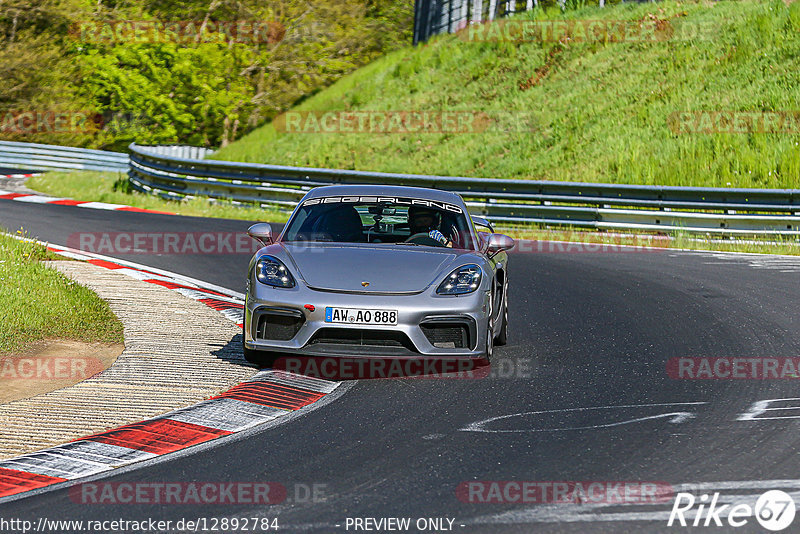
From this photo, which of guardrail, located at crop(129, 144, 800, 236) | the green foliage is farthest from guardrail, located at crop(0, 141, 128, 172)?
guardrail, located at crop(129, 144, 800, 236)

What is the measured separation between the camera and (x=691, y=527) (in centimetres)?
453

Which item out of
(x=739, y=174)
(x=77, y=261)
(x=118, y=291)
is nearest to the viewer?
(x=118, y=291)

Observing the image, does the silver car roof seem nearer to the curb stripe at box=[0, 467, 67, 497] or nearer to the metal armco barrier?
the curb stripe at box=[0, 467, 67, 497]

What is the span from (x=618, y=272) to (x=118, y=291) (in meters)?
6.50

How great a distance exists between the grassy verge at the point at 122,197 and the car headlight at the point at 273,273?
44.1 feet

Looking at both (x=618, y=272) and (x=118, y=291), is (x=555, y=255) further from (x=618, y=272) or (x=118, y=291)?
(x=118, y=291)

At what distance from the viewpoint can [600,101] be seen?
30.5 meters

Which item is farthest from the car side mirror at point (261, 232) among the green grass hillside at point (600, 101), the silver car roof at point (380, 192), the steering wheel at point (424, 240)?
the green grass hillside at point (600, 101)

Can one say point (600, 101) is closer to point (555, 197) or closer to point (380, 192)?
point (555, 197)

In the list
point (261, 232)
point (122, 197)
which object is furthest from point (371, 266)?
point (122, 197)

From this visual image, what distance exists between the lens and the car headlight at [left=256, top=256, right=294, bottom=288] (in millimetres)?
7797

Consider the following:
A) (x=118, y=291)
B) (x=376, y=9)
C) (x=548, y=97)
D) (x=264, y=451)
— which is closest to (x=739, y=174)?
(x=548, y=97)

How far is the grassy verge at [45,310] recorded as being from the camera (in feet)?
29.6

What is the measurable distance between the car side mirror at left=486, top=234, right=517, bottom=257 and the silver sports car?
0.4 inches
